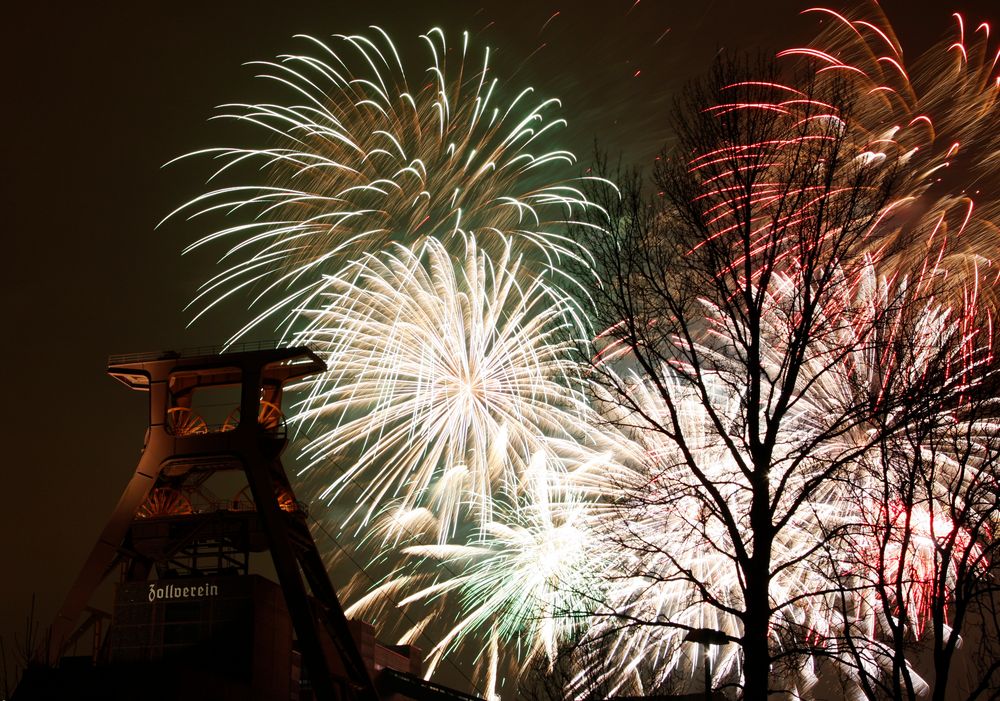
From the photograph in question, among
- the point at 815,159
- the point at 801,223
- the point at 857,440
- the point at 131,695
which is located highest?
the point at 815,159

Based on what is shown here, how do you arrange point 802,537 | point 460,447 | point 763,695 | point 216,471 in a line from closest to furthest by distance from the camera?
1. point 763,695
2. point 802,537
3. point 460,447
4. point 216,471

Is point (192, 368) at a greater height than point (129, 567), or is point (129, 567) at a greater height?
point (192, 368)

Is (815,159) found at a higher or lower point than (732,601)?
higher

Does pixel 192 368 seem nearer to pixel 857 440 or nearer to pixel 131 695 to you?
pixel 131 695

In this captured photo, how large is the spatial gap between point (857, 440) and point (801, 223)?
32.2 feet

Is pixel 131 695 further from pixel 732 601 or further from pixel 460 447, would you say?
pixel 732 601

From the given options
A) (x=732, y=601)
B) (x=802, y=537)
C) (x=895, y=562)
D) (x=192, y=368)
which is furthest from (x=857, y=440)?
(x=192, y=368)

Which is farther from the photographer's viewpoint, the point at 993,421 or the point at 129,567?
the point at 129,567

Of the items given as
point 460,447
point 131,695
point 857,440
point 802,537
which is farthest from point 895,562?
point 131,695

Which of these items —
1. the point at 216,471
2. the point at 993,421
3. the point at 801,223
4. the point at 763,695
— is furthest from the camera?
the point at 216,471

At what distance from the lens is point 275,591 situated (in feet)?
155

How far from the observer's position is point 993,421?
26328 millimetres

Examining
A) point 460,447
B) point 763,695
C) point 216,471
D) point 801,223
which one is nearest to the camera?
point 763,695

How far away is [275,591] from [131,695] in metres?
10.0
